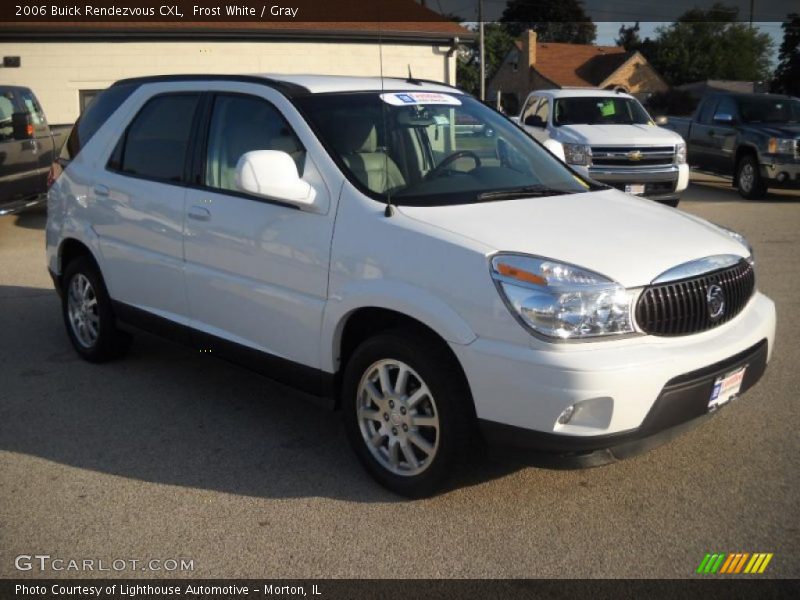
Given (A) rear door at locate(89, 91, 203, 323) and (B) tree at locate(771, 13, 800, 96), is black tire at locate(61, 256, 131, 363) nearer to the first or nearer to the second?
(A) rear door at locate(89, 91, 203, 323)

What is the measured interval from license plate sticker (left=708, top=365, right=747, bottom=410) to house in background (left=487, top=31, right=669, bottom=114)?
197 ft

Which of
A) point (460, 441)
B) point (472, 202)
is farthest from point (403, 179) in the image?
point (460, 441)

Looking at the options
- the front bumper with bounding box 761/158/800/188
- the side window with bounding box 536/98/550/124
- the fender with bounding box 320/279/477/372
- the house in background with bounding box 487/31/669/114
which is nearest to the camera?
the fender with bounding box 320/279/477/372

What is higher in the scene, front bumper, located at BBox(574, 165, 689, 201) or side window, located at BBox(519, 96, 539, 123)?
side window, located at BBox(519, 96, 539, 123)

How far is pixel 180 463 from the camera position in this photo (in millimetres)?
4523

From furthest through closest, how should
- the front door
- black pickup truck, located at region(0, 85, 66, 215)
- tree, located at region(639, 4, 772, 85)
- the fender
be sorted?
tree, located at region(639, 4, 772, 85)
black pickup truck, located at region(0, 85, 66, 215)
the front door
the fender

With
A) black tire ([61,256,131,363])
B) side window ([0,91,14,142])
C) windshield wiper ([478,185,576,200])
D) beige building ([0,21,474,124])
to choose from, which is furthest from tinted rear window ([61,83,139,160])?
beige building ([0,21,474,124])

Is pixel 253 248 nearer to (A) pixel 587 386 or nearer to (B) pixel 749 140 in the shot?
(A) pixel 587 386

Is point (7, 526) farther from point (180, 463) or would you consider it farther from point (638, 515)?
point (638, 515)

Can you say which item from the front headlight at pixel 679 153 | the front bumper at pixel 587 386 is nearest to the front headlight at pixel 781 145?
the front headlight at pixel 679 153

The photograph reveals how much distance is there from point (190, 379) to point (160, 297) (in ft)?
2.62

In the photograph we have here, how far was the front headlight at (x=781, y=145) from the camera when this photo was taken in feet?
47.5

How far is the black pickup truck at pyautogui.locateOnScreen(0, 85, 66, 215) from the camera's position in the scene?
11.3 metres

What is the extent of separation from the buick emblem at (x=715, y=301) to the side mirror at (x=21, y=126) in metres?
10.3
